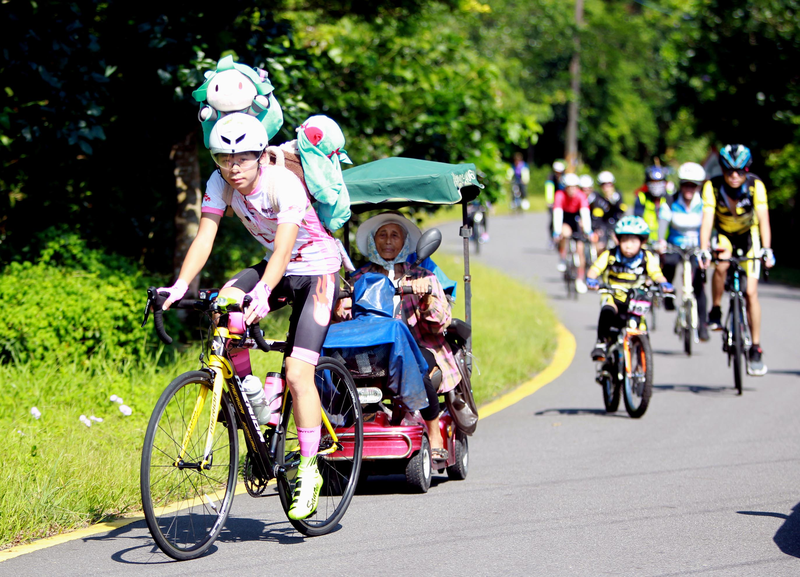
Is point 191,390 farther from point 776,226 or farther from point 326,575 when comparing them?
point 776,226

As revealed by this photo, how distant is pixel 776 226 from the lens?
28.8m

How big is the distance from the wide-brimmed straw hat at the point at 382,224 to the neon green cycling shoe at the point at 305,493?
82.7 inches

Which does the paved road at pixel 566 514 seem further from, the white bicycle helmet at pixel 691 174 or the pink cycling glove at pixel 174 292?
the white bicycle helmet at pixel 691 174

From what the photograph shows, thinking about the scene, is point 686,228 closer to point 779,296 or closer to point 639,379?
point 639,379

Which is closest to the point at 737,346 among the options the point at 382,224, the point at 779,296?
the point at 382,224

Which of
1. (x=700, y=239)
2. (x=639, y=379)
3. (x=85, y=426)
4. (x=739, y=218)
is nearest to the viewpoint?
(x=85, y=426)

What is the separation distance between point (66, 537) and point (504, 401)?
5205mm

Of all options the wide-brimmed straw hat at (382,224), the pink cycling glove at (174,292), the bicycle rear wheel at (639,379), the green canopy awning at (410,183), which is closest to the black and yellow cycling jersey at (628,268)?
the bicycle rear wheel at (639,379)

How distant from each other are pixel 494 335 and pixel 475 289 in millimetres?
4378

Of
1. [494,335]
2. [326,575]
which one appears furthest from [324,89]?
[326,575]

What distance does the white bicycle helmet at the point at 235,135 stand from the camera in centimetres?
495

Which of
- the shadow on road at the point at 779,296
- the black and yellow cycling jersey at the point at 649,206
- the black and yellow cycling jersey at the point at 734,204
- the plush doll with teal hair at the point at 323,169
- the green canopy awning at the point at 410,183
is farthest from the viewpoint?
the shadow on road at the point at 779,296

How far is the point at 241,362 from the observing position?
17.3 feet

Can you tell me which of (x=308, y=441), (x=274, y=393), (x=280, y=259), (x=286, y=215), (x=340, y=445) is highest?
(x=286, y=215)
